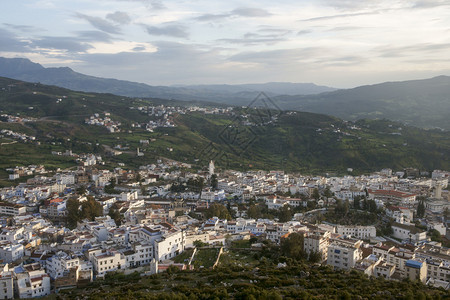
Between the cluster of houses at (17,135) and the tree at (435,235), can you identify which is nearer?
the tree at (435,235)

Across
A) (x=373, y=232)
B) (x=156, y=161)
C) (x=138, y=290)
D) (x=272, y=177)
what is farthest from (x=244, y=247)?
(x=156, y=161)

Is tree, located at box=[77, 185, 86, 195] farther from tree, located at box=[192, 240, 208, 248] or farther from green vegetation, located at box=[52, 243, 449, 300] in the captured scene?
green vegetation, located at box=[52, 243, 449, 300]

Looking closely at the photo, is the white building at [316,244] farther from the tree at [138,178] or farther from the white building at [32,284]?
the tree at [138,178]

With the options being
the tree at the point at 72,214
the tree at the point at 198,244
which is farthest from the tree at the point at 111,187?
the tree at the point at 198,244

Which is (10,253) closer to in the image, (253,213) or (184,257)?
(184,257)

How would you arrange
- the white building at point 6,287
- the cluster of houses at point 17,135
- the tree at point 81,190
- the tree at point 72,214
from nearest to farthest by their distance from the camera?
the white building at point 6,287 < the tree at point 72,214 < the tree at point 81,190 < the cluster of houses at point 17,135

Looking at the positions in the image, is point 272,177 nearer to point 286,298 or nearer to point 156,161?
point 156,161

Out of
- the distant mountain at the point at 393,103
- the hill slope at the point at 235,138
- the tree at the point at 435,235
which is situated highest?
the distant mountain at the point at 393,103

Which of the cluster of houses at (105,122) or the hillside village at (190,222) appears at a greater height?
the cluster of houses at (105,122)
